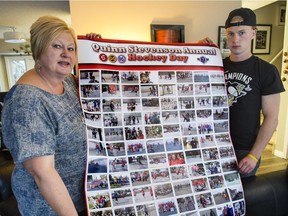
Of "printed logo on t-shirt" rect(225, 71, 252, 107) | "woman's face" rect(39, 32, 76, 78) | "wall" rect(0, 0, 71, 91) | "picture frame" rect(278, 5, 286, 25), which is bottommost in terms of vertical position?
"printed logo on t-shirt" rect(225, 71, 252, 107)

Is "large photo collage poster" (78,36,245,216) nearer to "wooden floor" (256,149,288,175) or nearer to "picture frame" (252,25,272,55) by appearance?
"wooden floor" (256,149,288,175)

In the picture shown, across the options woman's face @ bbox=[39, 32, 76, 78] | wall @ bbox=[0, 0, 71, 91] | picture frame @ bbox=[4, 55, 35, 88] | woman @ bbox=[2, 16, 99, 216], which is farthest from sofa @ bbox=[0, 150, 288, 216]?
picture frame @ bbox=[4, 55, 35, 88]

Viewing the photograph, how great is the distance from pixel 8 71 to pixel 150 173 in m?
7.33

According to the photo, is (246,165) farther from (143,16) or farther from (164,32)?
(143,16)

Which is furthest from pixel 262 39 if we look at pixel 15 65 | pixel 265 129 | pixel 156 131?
pixel 15 65

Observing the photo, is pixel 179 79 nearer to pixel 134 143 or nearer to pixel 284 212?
pixel 134 143

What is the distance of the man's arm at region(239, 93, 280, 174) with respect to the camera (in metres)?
0.98

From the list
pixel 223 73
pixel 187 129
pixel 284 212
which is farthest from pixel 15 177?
pixel 284 212

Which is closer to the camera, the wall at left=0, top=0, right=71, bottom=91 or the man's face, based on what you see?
the man's face

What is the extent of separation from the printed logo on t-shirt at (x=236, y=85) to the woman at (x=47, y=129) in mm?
773

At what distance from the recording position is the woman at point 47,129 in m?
0.59

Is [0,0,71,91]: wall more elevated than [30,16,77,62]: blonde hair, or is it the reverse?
[0,0,71,91]: wall

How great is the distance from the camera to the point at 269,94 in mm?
973

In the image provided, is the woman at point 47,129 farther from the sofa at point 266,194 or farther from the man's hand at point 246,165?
the man's hand at point 246,165
